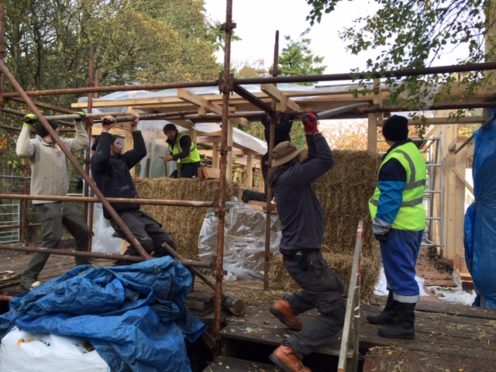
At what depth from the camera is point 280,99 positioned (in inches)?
217

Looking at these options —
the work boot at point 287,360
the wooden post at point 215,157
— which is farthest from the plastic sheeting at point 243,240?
the work boot at point 287,360

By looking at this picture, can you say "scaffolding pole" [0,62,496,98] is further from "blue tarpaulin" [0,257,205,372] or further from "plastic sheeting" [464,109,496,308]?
"plastic sheeting" [464,109,496,308]

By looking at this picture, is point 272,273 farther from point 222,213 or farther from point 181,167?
point 181,167

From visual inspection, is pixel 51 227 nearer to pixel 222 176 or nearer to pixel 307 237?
pixel 222 176

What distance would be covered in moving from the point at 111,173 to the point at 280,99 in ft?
6.88

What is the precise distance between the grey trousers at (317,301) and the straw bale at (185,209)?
11.7 ft

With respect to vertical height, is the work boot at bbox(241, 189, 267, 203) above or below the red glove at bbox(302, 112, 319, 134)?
below

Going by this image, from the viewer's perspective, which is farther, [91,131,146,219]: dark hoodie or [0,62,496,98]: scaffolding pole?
[91,131,146,219]: dark hoodie

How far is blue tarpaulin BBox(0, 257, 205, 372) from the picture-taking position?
3.35 metres

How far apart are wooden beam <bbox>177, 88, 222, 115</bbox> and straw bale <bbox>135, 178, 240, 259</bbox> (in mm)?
1252

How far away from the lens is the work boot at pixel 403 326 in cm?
384

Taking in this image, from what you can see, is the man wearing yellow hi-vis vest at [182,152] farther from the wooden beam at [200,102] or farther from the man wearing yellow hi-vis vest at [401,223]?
the man wearing yellow hi-vis vest at [401,223]

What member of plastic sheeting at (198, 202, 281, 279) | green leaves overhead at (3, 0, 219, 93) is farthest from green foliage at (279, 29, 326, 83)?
plastic sheeting at (198, 202, 281, 279)

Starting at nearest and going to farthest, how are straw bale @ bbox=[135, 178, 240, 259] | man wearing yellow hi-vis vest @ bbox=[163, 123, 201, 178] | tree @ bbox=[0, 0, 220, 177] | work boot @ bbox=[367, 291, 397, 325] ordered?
work boot @ bbox=[367, 291, 397, 325] → straw bale @ bbox=[135, 178, 240, 259] → man wearing yellow hi-vis vest @ bbox=[163, 123, 201, 178] → tree @ bbox=[0, 0, 220, 177]
